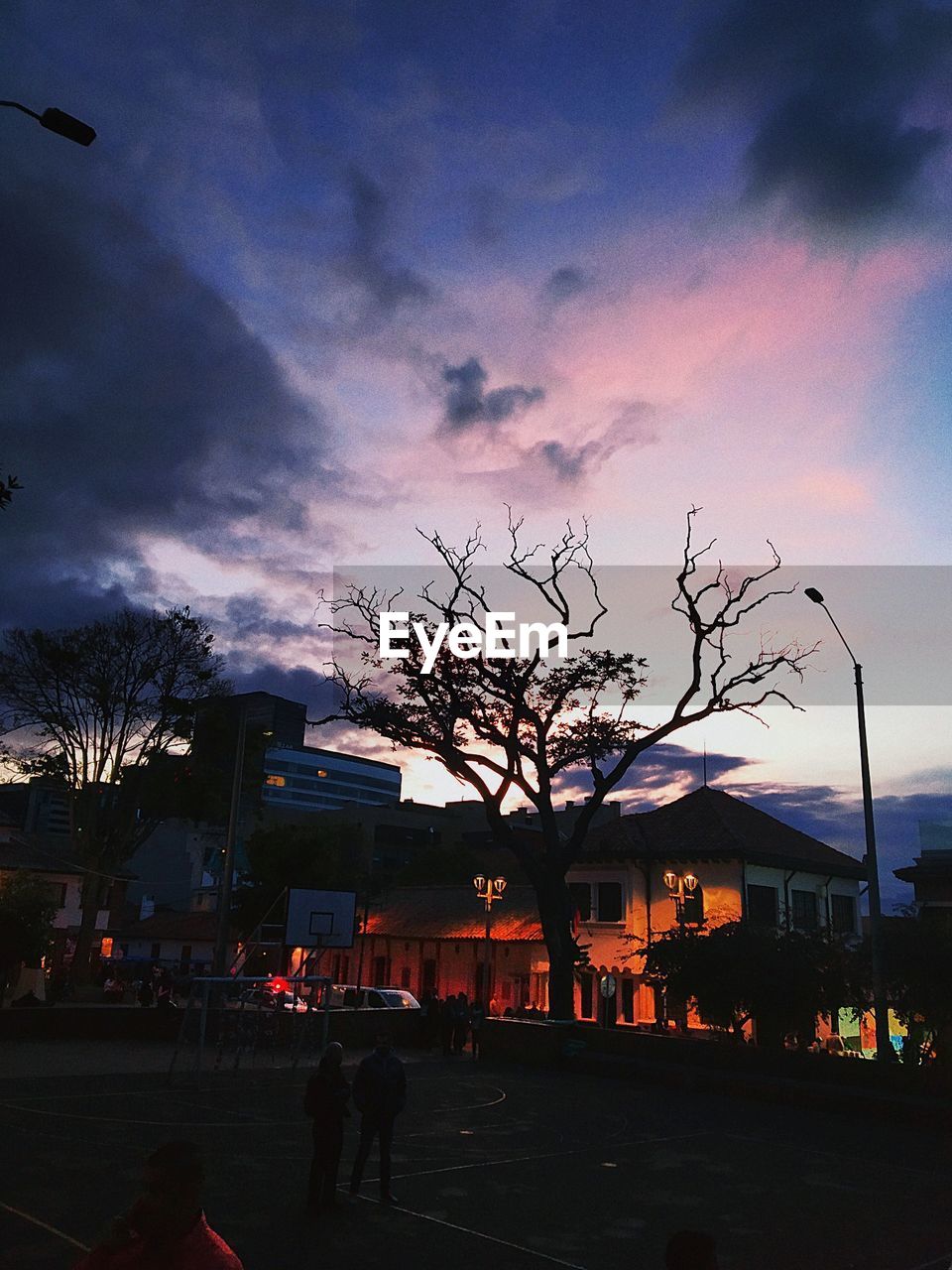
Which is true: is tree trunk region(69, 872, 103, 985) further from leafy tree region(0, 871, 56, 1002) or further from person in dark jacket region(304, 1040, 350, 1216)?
person in dark jacket region(304, 1040, 350, 1216)

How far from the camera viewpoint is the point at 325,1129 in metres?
10.5

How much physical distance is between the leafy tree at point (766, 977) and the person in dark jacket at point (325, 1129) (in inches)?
708

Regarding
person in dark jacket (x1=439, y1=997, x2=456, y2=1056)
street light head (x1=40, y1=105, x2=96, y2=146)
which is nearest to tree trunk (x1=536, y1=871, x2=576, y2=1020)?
person in dark jacket (x1=439, y1=997, x2=456, y2=1056)

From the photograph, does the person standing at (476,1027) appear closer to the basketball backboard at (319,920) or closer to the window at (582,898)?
the basketball backboard at (319,920)

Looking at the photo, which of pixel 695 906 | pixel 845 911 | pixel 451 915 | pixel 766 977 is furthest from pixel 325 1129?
pixel 845 911

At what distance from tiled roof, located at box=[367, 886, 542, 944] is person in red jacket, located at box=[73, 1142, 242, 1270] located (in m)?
42.1

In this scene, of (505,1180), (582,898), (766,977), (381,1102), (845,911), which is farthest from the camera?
(845,911)

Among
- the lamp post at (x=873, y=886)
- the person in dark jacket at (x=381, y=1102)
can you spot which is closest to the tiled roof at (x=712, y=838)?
the lamp post at (x=873, y=886)

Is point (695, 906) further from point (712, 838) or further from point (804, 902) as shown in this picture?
point (804, 902)

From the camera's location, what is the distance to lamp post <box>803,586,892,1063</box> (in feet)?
68.3

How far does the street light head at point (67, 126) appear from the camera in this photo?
8.73 meters

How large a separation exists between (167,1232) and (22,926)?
35.8 meters

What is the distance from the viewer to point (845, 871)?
154 feet

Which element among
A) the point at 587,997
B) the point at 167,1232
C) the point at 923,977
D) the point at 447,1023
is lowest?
the point at 447,1023
